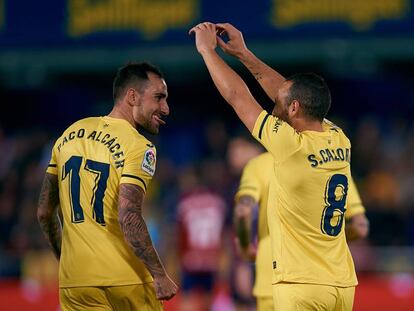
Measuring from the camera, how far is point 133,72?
21.4ft

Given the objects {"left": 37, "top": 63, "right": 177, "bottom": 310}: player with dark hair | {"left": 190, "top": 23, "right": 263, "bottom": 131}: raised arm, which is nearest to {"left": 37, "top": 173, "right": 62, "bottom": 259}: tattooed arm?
{"left": 37, "top": 63, "right": 177, "bottom": 310}: player with dark hair

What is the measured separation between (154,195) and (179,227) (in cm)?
415

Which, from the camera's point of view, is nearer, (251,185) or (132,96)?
(132,96)

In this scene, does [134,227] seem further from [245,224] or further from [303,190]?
[245,224]

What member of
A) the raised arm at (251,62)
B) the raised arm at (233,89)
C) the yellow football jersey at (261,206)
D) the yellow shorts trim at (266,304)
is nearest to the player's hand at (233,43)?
the raised arm at (251,62)

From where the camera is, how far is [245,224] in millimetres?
8141

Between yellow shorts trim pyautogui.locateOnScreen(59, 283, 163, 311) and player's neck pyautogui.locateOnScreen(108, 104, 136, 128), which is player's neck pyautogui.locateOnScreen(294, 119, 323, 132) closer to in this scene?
player's neck pyautogui.locateOnScreen(108, 104, 136, 128)

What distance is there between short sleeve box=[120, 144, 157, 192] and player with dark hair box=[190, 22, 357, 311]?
564 mm

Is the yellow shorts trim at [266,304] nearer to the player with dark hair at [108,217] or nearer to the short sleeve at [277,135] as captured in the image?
the player with dark hair at [108,217]

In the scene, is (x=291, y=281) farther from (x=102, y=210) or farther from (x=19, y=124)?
(x=19, y=124)

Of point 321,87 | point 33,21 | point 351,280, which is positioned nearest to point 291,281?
point 351,280

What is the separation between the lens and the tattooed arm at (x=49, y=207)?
6.57m

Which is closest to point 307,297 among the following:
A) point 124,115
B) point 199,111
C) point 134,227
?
point 134,227

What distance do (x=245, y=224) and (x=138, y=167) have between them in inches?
83.9
